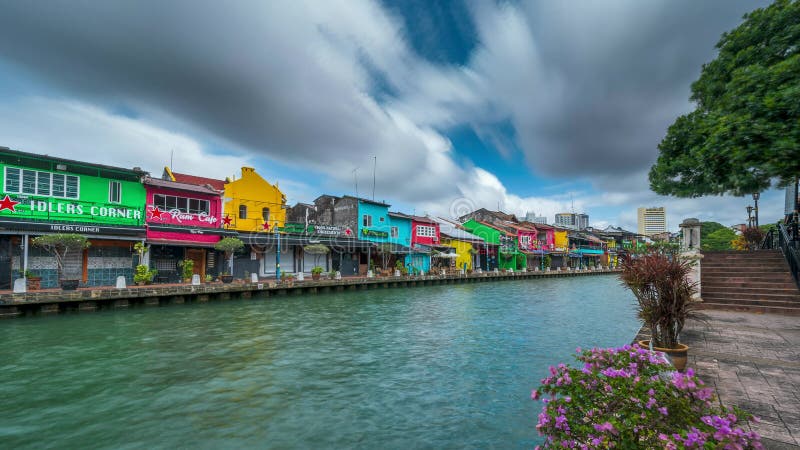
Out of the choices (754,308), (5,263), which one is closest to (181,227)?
(5,263)

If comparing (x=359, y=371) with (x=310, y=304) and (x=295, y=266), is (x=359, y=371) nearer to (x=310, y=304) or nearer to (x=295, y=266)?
(x=310, y=304)

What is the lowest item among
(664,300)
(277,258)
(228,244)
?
(664,300)

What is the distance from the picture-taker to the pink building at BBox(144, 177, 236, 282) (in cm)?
2167

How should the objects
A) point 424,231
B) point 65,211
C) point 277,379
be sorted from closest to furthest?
point 277,379 → point 65,211 → point 424,231

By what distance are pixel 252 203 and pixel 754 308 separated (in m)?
29.1

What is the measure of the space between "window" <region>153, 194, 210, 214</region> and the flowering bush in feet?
83.5

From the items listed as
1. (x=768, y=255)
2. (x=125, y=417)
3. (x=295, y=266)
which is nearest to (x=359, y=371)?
(x=125, y=417)

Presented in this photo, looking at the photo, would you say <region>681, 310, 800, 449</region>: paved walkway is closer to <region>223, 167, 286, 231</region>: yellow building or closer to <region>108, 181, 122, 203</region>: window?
<region>223, 167, 286, 231</region>: yellow building

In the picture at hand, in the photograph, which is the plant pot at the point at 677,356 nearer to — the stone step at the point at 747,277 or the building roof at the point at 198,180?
the stone step at the point at 747,277

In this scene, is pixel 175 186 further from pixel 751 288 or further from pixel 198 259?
pixel 751 288

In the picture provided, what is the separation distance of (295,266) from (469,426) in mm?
26433

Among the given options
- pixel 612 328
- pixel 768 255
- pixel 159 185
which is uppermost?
pixel 159 185

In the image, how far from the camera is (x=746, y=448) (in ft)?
7.81

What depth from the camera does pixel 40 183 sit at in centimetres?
1878
